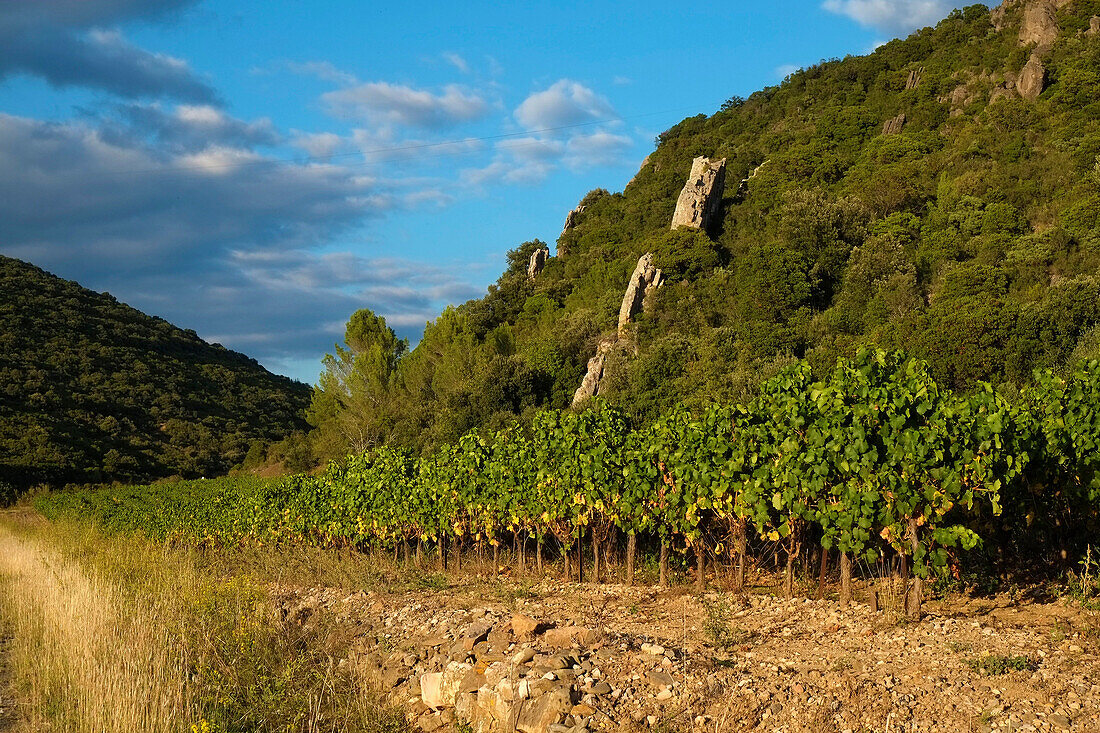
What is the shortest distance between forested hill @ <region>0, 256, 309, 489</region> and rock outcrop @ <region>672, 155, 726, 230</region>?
38.7 metres

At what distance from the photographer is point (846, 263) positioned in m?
52.2

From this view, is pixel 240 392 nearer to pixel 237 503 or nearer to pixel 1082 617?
pixel 237 503

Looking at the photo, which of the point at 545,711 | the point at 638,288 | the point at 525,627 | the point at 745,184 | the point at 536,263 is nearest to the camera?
the point at 545,711

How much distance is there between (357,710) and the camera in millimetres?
7523

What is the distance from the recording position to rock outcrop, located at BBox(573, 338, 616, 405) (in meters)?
47.0

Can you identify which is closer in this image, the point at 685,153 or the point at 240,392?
the point at 240,392

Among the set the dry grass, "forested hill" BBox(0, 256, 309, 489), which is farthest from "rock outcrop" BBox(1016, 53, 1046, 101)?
the dry grass

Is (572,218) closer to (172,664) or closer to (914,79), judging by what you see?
(914,79)

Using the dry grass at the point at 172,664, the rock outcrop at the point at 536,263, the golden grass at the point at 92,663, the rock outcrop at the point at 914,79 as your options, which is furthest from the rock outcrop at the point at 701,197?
the golden grass at the point at 92,663

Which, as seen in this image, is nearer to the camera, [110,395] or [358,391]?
[358,391]

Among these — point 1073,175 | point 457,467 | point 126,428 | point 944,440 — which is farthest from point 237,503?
point 1073,175

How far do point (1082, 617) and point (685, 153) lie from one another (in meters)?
80.7

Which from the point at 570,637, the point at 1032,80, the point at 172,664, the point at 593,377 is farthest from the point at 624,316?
the point at 172,664

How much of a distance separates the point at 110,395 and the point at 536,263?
37.2m
